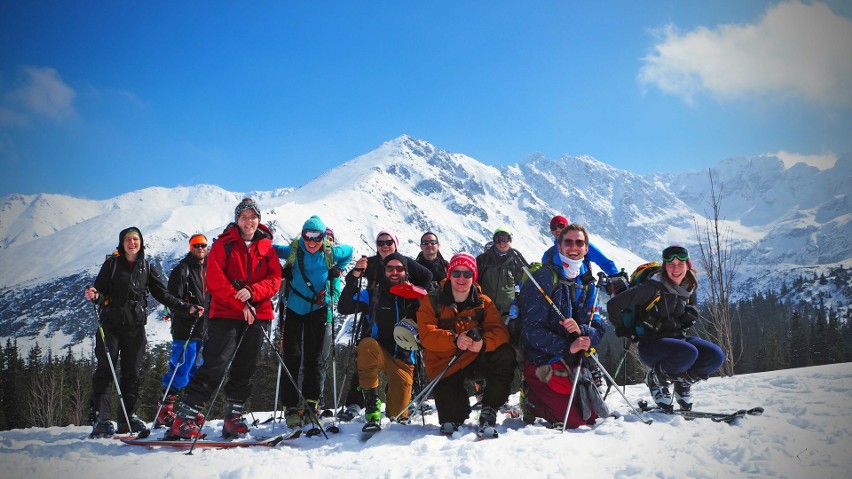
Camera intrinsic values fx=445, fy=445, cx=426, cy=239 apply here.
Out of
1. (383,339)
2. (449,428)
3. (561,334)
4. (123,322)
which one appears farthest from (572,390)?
(123,322)

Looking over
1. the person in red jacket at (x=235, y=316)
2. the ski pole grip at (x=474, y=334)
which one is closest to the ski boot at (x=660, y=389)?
the ski pole grip at (x=474, y=334)

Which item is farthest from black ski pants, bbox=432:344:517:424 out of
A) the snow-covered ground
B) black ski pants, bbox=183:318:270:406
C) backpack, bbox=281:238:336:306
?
black ski pants, bbox=183:318:270:406

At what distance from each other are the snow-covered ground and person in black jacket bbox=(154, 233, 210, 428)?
1.90 meters

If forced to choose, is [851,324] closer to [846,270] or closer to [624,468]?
[624,468]

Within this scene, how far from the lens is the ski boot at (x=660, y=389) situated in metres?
6.00

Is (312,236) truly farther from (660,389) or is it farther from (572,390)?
(660,389)

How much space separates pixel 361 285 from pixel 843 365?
8549 millimetres

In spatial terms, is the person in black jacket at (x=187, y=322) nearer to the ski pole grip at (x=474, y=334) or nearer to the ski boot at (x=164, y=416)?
the ski boot at (x=164, y=416)

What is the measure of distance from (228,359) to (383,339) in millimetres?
2083

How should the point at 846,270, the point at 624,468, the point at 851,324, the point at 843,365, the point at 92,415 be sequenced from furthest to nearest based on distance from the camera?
the point at 846,270 → the point at 851,324 → the point at 843,365 → the point at 92,415 → the point at 624,468

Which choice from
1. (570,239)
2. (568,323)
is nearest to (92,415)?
(568,323)

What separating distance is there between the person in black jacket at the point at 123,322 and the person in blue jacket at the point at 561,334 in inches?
219

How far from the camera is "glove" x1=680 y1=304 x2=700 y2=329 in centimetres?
603

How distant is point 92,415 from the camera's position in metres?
6.32
